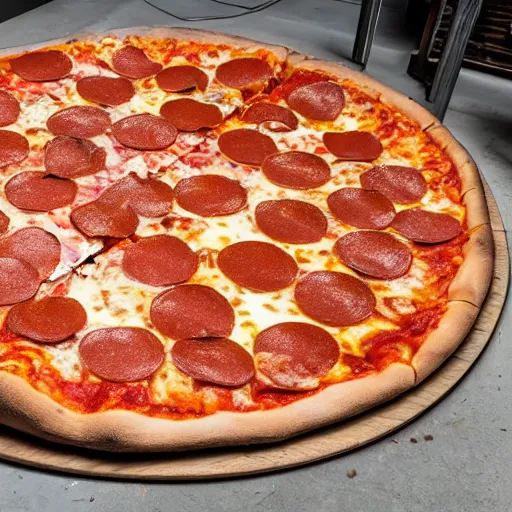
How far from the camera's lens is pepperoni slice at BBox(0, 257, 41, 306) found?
190 centimetres

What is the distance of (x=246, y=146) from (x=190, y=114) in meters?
0.36

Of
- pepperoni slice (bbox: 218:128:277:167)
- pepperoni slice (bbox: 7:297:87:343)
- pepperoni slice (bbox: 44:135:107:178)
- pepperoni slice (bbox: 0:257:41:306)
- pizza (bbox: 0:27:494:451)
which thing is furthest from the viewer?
pepperoni slice (bbox: 218:128:277:167)

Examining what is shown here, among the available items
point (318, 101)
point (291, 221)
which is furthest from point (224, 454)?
point (318, 101)

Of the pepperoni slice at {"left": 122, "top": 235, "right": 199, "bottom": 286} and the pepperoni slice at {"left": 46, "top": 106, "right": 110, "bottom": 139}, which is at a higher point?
the pepperoni slice at {"left": 46, "top": 106, "right": 110, "bottom": 139}

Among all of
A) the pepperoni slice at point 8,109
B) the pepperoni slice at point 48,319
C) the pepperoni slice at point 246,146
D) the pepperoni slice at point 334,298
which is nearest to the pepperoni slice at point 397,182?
the pepperoni slice at point 246,146

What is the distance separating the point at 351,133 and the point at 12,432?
1.85 meters

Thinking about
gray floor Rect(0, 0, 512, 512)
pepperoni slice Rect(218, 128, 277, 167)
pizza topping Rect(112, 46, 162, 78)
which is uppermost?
pizza topping Rect(112, 46, 162, 78)

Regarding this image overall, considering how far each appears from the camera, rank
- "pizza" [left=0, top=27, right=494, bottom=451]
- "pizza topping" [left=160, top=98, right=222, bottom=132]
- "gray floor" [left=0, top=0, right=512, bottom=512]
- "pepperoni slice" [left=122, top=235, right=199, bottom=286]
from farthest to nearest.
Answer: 1. "pizza topping" [left=160, top=98, right=222, bottom=132]
2. "pepperoni slice" [left=122, top=235, right=199, bottom=286]
3. "pizza" [left=0, top=27, right=494, bottom=451]
4. "gray floor" [left=0, top=0, right=512, bottom=512]

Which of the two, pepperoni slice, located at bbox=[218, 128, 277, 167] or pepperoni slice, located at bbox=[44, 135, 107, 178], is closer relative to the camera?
pepperoni slice, located at bbox=[44, 135, 107, 178]

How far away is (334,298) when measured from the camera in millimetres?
1977

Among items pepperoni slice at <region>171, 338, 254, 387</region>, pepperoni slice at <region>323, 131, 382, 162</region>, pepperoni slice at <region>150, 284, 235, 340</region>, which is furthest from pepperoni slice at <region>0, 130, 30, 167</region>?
pepperoni slice at <region>323, 131, 382, 162</region>

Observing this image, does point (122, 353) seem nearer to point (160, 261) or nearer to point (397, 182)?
point (160, 261)

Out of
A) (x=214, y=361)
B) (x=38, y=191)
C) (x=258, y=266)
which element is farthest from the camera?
(x=38, y=191)

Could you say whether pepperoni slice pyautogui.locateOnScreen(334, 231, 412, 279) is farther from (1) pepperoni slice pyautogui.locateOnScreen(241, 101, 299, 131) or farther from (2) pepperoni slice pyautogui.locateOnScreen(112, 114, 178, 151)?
(2) pepperoni slice pyautogui.locateOnScreen(112, 114, 178, 151)
